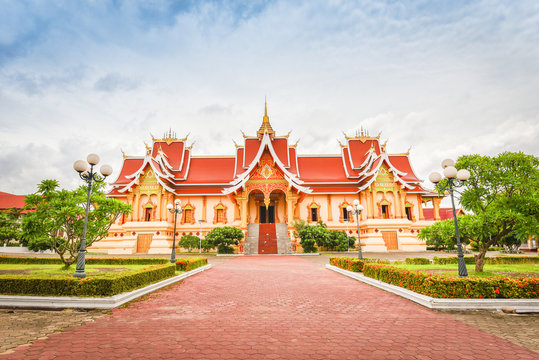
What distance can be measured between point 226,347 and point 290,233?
74.1 ft

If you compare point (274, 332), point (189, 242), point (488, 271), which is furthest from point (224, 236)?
point (274, 332)

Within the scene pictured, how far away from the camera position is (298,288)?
8672 mm

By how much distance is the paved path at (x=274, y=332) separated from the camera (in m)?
3.79

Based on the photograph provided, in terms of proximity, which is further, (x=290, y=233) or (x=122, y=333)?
(x=290, y=233)

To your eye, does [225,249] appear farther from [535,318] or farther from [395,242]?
[535,318]

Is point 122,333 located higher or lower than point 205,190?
lower

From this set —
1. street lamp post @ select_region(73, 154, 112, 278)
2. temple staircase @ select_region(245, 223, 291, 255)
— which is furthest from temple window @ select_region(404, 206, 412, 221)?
street lamp post @ select_region(73, 154, 112, 278)

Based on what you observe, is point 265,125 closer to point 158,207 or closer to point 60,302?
point 158,207

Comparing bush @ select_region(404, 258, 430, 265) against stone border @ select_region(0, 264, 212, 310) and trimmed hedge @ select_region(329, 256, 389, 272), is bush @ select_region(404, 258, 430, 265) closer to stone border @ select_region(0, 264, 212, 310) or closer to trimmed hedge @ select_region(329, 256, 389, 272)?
trimmed hedge @ select_region(329, 256, 389, 272)

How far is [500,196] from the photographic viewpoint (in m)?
9.59

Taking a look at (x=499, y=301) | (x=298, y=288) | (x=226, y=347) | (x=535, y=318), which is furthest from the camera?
(x=298, y=288)

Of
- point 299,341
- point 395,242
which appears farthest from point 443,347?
point 395,242

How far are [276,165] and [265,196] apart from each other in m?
3.12

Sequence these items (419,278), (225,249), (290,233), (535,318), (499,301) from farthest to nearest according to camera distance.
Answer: (290,233), (225,249), (419,278), (499,301), (535,318)
